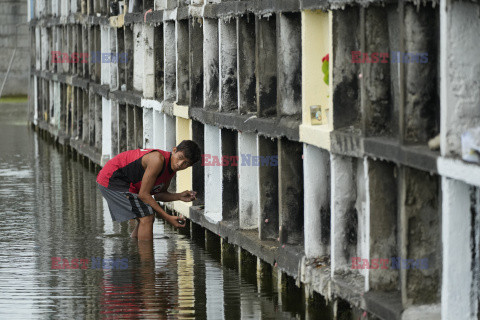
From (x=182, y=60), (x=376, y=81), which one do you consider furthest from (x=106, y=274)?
(x=376, y=81)

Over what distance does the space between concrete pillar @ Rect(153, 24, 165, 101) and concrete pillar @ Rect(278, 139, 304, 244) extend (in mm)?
5930

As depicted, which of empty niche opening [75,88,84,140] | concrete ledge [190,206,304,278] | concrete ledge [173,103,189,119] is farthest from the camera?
empty niche opening [75,88,84,140]

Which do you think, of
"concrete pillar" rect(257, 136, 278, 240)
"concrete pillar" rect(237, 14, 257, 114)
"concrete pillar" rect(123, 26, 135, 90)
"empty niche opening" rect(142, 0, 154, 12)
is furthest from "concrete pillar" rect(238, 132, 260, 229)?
"concrete pillar" rect(123, 26, 135, 90)

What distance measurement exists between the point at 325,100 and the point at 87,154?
12.5m

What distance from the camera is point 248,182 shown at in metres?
11.4

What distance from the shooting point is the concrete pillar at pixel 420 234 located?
7.43 metres

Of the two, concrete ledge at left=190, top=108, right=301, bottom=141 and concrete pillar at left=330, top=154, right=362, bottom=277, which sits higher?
concrete ledge at left=190, top=108, right=301, bottom=141

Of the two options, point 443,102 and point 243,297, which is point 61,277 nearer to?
point 243,297

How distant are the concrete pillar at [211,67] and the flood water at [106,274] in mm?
1565

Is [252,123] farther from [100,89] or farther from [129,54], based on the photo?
[100,89]

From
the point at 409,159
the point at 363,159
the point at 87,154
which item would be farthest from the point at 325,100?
the point at 87,154

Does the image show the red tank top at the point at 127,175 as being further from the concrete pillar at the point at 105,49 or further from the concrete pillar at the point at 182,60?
the concrete pillar at the point at 105,49

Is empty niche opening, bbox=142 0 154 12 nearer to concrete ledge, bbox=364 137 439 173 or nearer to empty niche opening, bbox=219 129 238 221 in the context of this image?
empty niche opening, bbox=219 129 238 221

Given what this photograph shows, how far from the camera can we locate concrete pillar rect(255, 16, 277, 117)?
1055 centimetres
